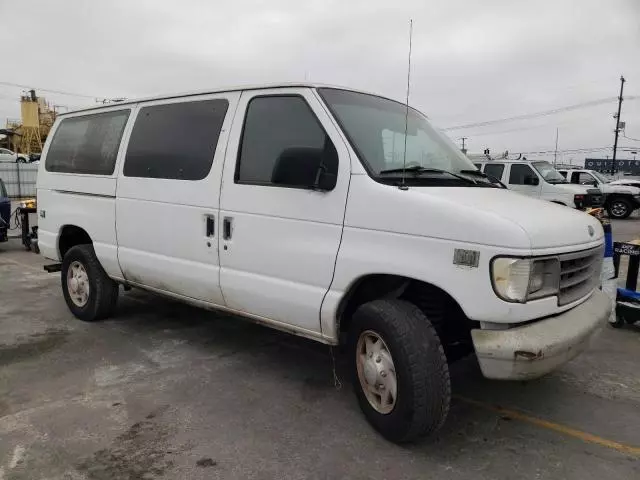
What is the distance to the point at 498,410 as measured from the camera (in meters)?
3.76

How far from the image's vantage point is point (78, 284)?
18.8 ft

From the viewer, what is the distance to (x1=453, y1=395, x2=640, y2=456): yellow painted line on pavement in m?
3.26

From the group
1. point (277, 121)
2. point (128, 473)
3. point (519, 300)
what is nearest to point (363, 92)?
point (277, 121)

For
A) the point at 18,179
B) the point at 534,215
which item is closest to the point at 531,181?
the point at 534,215

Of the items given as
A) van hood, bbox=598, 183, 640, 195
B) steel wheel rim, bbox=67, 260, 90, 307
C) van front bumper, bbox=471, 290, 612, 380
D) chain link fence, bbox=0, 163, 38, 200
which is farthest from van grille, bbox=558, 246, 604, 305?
chain link fence, bbox=0, 163, 38, 200

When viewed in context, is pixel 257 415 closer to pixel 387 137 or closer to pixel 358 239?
pixel 358 239

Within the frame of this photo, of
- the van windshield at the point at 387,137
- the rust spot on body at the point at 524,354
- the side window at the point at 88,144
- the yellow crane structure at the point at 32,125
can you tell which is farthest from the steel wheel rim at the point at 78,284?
the yellow crane structure at the point at 32,125

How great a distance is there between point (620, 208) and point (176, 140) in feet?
63.7

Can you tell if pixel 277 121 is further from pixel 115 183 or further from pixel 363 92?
pixel 115 183

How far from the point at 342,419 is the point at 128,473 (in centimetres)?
136

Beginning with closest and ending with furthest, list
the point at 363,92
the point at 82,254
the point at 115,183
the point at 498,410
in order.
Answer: the point at 498,410 → the point at 363,92 → the point at 115,183 → the point at 82,254

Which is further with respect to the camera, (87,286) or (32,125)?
(32,125)

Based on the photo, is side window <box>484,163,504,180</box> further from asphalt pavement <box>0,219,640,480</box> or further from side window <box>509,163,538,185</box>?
asphalt pavement <box>0,219,640,480</box>

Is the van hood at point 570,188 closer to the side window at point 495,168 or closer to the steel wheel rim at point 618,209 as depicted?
the side window at point 495,168
